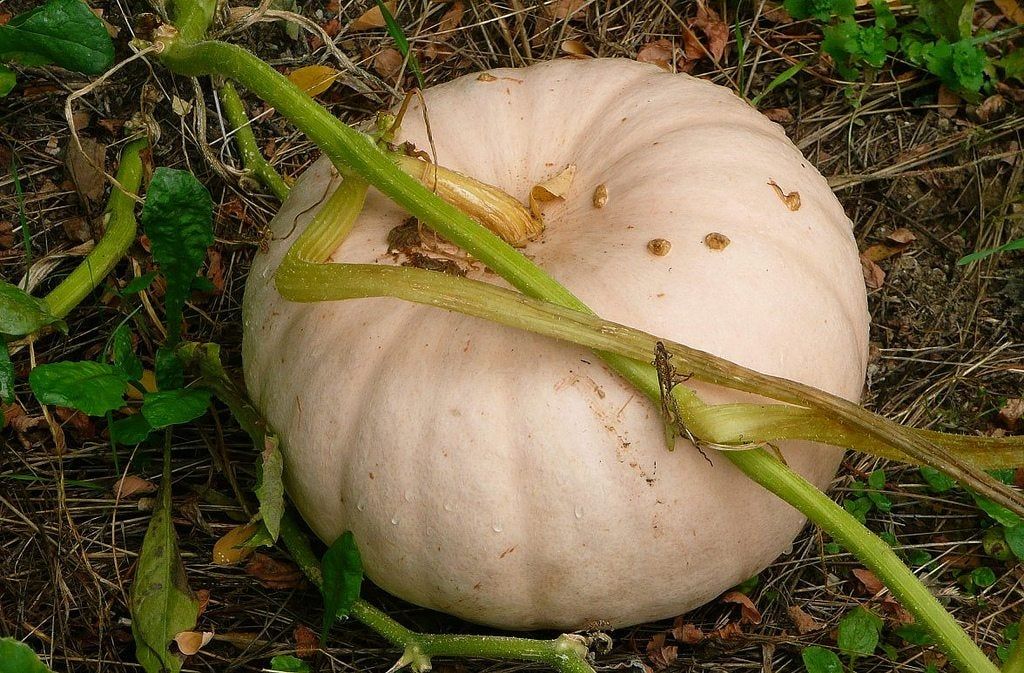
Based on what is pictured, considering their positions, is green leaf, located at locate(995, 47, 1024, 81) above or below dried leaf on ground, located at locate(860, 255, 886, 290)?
above

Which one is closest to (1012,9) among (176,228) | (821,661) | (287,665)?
(821,661)

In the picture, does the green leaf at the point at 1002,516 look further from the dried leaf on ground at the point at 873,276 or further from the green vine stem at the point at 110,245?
the green vine stem at the point at 110,245

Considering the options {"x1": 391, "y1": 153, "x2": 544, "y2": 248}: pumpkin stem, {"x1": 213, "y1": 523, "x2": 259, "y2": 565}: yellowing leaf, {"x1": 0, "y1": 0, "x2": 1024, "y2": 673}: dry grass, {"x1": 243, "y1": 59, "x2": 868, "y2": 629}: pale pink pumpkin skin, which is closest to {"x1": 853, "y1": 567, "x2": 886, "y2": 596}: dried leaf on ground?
{"x1": 0, "y1": 0, "x2": 1024, "y2": 673}: dry grass

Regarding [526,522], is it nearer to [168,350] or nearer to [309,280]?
[309,280]

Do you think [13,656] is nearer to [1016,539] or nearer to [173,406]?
[173,406]

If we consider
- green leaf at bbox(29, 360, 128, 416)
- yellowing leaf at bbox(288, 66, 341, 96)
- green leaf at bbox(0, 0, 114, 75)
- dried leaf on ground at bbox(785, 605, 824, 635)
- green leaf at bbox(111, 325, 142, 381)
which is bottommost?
dried leaf on ground at bbox(785, 605, 824, 635)

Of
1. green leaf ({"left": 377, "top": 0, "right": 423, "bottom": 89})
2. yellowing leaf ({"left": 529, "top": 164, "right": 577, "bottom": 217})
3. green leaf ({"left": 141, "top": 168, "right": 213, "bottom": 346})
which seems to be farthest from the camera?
green leaf ({"left": 377, "top": 0, "right": 423, "bottom": 89})

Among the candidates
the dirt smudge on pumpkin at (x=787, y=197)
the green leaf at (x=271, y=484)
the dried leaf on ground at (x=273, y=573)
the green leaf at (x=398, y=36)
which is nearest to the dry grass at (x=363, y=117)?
the dried leaf on ground at (x=273, y=573)

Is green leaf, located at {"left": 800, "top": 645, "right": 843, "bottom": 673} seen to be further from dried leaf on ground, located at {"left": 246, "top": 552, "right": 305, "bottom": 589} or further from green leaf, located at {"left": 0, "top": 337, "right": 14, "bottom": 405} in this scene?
green leaf, located at {"left": 0, "top": 337, "right": 14, "bottom": 405}
